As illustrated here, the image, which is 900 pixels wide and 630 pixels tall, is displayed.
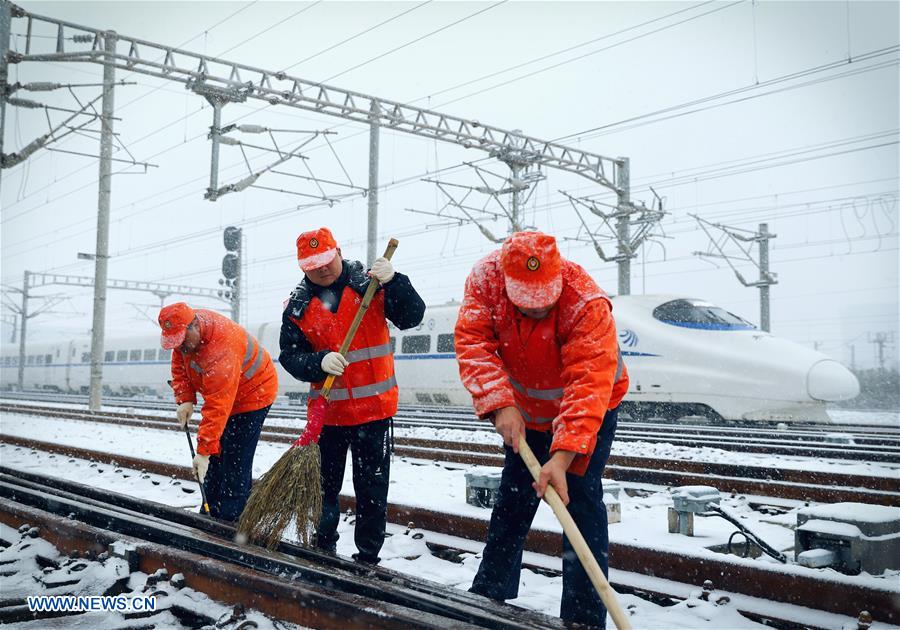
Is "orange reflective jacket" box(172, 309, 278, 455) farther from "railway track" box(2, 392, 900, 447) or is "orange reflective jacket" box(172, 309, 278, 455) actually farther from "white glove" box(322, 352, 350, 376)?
"railway track" box(2, 392, 900, 447)

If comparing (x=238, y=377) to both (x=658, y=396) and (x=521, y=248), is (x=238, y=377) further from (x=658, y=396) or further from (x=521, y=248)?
(x=658, y=396)

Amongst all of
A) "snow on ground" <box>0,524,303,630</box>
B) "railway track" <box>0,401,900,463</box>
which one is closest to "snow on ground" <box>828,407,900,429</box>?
"railway track" <box>0,401,900,463</box>

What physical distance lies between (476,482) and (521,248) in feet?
9.50

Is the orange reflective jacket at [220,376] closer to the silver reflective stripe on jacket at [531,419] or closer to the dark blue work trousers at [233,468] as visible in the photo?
the dark blue work trousers at [233,468]

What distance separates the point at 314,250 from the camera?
3.80 meters

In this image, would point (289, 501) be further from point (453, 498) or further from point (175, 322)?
point (453, 498)

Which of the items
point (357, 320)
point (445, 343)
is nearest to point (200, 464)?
point (357, 320)

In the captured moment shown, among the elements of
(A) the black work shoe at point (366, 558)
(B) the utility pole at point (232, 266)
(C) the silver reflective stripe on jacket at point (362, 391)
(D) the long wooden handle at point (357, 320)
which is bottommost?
(A) the black work shoe at point (366, 558)

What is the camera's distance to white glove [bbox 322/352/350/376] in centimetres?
367

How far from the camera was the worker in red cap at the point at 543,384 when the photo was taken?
109 inches

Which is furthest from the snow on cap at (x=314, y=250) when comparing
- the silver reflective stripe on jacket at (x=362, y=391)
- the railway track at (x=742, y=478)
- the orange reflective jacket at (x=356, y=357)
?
the railway track at (x=742, y=478)

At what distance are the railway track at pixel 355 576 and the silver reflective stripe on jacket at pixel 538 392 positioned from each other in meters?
0.84

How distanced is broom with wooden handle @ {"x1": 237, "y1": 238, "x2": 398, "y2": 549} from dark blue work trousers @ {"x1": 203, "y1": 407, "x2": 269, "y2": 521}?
26.5 inches

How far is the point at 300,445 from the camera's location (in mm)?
3957
